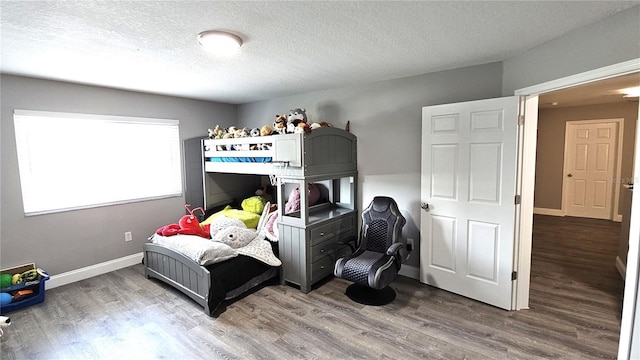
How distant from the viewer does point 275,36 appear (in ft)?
7.00

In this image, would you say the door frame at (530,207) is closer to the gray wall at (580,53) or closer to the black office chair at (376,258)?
the gray wall at (580,53)

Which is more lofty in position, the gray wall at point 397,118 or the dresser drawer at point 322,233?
the gray wall at point 397,118

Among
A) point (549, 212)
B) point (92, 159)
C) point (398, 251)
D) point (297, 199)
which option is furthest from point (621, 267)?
point (92, 159)

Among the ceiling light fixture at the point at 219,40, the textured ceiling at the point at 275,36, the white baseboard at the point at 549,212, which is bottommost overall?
the white baseboard at the point at 549,212

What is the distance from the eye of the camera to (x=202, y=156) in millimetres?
4414

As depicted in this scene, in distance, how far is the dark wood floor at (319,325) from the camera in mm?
2232

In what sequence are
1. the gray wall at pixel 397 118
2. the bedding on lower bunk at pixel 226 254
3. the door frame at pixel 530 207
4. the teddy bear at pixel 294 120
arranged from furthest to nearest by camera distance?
the teddy bear at pixel 294 120
the gray wall at pixel 397 118
the bedding on lower bunk at pixel 226 254
the door frame at pixel 530 207

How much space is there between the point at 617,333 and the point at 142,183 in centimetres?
518

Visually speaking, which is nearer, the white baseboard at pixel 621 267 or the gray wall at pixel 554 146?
the white baseboard at pixel 621 267

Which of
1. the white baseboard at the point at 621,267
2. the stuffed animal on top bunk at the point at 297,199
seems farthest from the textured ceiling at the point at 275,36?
the white baseboard at the point at 621,267

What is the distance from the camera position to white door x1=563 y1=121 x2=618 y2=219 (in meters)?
5.71

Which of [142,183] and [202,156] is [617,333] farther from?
[142,183]

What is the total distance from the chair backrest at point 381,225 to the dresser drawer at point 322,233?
37cm

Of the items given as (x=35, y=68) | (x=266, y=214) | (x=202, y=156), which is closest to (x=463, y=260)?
(x=266, y=214)
